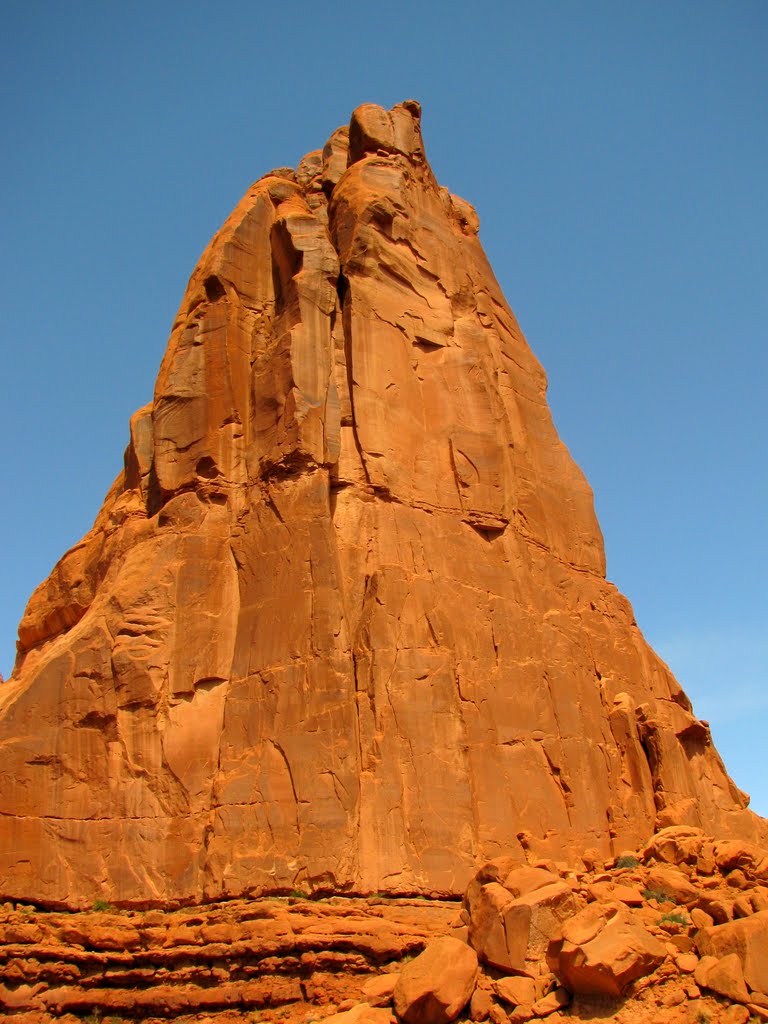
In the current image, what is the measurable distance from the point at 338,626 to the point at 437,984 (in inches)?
280

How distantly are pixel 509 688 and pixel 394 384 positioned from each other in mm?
7509

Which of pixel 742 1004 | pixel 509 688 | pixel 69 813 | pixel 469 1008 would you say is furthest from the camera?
pixel 509 688

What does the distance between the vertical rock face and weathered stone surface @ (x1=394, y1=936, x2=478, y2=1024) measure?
2058 millimetres

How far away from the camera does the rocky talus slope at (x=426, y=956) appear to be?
16.9 m

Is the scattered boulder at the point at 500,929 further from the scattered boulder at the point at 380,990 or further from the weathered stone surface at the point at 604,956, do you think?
the scattered boulder at the point at 380,990

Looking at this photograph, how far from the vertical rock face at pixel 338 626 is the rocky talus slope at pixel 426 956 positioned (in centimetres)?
98

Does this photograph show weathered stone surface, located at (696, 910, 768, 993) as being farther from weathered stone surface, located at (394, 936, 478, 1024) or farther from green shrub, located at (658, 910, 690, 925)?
weathered stone surface, located at (394, 936, 478, 1024)

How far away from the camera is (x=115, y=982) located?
19.2m

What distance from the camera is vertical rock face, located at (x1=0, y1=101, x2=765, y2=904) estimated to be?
21.1m

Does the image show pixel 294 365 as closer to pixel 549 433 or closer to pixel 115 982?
pixel 549 433

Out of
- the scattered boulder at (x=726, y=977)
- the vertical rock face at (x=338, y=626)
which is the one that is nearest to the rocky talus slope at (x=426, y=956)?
the scattered boulder at (x=726, y=977)

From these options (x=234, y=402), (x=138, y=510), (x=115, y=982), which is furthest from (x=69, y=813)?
(x=234, y=402)

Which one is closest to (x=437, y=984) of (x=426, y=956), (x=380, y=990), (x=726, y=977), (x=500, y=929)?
(x=426, y=956)

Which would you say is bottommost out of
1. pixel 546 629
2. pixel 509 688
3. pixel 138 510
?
pixel 509 688
